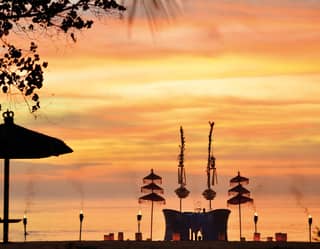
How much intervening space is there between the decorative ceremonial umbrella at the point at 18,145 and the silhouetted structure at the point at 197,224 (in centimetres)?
1588

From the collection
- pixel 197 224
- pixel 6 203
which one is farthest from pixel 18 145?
pixel 197 224

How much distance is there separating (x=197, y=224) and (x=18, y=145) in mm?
16695

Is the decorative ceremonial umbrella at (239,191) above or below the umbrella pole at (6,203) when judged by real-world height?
above

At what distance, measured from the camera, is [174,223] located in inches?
1432

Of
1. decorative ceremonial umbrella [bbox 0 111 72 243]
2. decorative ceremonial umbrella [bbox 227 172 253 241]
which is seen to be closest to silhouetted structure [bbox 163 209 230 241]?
decorative ceremonial umbrella [bbox 227 172 253 241]

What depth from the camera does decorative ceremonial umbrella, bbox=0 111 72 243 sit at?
20203mm

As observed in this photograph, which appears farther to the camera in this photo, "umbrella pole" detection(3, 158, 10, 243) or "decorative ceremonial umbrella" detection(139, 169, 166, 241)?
"decorative ceremonial umbrella" detection(139, 169, 166, 241)

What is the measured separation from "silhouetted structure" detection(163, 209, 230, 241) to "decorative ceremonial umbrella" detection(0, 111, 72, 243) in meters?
15.9

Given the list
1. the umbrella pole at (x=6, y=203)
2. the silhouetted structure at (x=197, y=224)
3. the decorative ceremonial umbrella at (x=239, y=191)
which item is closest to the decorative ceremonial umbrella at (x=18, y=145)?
the umbrella pole at (x=6, y=203)

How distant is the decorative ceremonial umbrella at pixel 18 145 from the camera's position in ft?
66.3

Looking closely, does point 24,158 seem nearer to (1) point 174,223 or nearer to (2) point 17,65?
(2) point 17,65

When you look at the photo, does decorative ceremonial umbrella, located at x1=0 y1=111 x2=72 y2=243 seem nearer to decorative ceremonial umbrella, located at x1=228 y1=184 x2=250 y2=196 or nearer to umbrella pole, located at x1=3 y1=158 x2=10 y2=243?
umbrella pole, located at x1=3 y1=158 x2=10 y2=243

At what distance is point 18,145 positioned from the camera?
20203 mm

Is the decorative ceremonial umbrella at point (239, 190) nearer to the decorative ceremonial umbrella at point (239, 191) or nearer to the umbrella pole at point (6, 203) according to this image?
the decorative ceremonial umbrella at point (239, 191)
